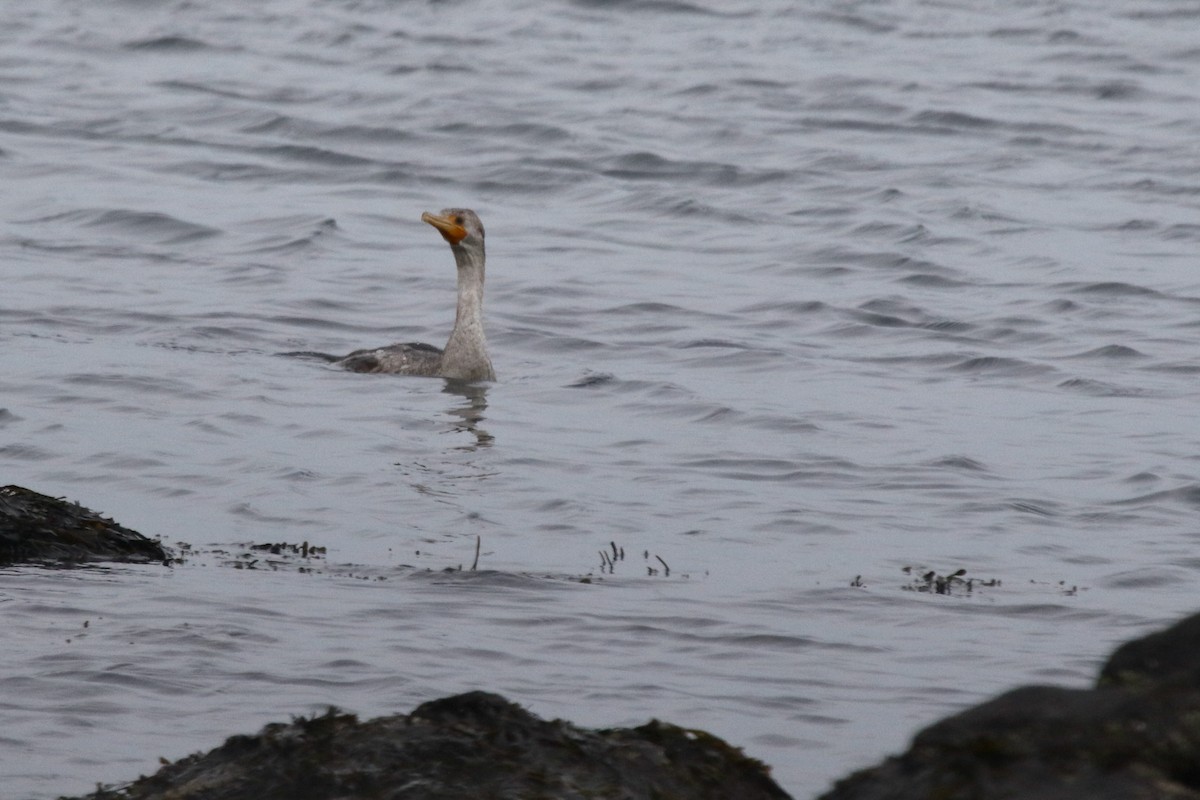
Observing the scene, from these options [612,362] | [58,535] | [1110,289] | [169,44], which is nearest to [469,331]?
[612,362]

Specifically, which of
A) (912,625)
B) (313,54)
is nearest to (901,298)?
(912,625)

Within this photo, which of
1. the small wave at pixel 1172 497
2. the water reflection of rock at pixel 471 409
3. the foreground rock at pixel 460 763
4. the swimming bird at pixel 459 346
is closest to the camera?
the foreground rock at pixel 460 763

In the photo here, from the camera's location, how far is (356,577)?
8680mm

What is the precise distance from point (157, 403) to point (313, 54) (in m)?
19.8

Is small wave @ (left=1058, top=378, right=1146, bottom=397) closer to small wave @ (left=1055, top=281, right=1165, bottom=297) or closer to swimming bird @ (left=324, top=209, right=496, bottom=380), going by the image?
small wave @ (left=1055, top=281, right=1165, bottom=297)

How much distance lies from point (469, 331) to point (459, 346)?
148mm

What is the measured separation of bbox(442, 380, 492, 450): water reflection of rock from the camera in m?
12.9

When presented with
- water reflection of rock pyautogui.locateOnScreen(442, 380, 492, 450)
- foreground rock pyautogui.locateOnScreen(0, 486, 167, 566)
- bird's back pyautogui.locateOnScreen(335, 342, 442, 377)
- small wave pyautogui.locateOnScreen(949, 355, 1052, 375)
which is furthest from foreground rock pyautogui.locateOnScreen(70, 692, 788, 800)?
small wave pyautogui.locateOnScreen(949, 355, 1052, 375)

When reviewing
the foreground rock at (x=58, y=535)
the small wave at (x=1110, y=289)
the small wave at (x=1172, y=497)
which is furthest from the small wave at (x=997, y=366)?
the foreground rock at (x=58, y=535)

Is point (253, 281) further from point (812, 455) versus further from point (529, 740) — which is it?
point (529, 740)

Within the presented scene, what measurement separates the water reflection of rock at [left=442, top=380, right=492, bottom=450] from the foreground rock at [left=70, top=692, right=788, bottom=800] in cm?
741

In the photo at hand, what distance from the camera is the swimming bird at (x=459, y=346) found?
588 inches

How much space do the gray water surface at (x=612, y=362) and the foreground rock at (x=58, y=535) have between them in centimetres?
20

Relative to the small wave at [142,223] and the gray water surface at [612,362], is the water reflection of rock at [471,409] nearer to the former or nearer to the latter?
the gray water surface at [612,362]
